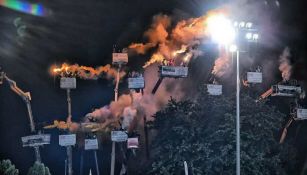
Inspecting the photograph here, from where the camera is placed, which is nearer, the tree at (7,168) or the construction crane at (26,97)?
the tree at (7,168)

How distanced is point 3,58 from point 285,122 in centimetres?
1127

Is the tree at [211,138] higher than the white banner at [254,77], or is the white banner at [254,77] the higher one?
the white banner at [254,77]

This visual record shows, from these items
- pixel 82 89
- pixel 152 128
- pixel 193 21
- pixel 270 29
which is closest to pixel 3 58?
A: pixel 82 89

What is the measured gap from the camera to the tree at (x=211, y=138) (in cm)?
1912

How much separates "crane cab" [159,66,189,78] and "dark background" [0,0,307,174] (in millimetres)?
891

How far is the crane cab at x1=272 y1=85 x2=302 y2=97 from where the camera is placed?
2095cm

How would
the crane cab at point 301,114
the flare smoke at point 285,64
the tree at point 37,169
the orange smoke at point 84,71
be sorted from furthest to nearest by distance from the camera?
the flare smoke at point 285,64 < the crane cab at point 301,114 < the orange smoke at point 84,71 < the tree at point 37,169

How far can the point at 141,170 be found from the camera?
19.3 meters

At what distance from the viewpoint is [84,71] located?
19.1 metres

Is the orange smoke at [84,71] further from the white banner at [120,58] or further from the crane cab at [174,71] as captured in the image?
the crane cab at [174,71]

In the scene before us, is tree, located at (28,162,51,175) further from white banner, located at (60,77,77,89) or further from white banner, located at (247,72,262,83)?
white banner, located at (247,72,262,83)

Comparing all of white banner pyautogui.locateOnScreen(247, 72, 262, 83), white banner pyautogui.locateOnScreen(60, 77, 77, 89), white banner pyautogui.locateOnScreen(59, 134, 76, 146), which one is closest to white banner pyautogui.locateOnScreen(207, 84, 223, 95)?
white banner pyautogui.locateOnScreen(247, 72, 262, 83)

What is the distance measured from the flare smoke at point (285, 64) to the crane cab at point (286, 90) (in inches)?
15.8

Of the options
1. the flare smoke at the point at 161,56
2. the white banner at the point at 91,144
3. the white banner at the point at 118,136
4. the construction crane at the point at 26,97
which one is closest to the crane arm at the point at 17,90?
the construction crane at the point at 26,97
